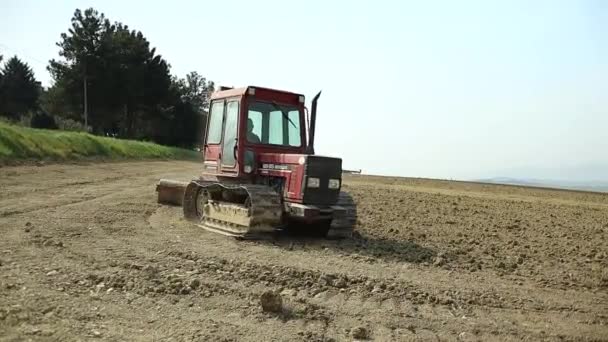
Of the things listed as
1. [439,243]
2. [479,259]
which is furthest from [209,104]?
[479,259]

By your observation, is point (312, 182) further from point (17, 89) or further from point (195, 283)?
point (17, 89)

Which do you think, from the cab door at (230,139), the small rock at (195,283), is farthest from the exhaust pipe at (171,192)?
Result: the small rock at (195,283)

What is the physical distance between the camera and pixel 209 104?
42.0ft

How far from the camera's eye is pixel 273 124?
11820mm

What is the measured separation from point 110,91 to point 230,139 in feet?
175

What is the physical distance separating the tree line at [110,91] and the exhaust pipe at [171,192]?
39733 millimetres

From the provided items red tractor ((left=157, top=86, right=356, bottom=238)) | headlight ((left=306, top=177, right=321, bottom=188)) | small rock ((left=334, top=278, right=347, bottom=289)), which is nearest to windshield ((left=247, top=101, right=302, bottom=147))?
red tractor ((left=157, top=86, right=356, bottom=238))

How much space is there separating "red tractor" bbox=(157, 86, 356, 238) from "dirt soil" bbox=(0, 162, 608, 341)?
1.48ft

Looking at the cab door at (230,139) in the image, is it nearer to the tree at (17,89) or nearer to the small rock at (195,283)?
the small rock at (195,283)

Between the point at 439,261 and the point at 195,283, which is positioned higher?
the point at 439,261

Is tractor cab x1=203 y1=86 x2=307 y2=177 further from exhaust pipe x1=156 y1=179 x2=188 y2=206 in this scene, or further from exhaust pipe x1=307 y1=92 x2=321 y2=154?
exhaust pipe x1=156 y1=179 x2=188 y2=206

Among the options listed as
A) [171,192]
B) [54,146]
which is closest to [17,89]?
[54,146]

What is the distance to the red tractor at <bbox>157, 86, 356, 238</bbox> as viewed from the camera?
1055cm

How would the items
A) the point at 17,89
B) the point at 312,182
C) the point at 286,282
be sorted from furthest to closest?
the point at 17,89
the point at 312,182
the point at 286,282
